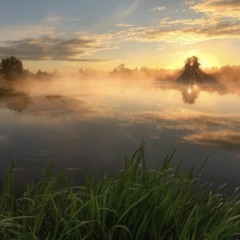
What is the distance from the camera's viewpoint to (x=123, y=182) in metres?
4.88

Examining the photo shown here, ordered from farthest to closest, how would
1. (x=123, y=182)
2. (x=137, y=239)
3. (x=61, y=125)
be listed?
(x=61, y=125) → (x=123, y=182) → (x=137, y=239)

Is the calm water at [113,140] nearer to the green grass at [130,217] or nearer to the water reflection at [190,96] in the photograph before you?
the green grass at [130,217]

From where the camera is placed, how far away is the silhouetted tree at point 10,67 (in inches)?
2473

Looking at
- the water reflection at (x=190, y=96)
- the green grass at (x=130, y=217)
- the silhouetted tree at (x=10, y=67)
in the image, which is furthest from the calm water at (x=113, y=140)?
the silhouetted tree at (x=10, y=67)

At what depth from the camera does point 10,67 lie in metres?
64.0

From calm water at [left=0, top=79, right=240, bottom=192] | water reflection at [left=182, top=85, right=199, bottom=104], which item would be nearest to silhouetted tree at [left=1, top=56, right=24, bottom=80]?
water reflection at [left=182, top=85, right=199, bottom=104]

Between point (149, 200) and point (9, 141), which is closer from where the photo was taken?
point (149, 200)

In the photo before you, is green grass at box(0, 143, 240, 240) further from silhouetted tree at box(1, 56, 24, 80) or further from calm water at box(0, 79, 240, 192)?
silhouetted tree at box(1, 56, 24, 80)

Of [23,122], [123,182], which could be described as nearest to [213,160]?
[123,182]

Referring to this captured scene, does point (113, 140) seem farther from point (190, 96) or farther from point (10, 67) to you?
point (10, 67)

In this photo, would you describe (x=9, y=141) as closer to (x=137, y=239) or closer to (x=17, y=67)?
(x=137, y=239)

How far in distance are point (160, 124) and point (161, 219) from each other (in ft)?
51.3

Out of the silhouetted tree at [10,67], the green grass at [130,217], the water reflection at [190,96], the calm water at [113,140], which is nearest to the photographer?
the green grass at [130,217]

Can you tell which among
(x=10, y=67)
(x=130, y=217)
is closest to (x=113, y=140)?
(x=130, y=217)
